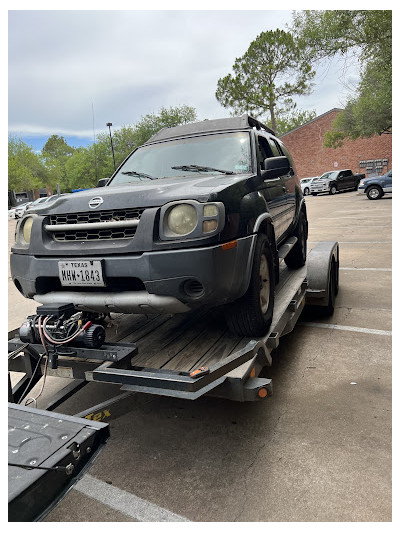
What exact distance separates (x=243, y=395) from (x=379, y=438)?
1043 millimetres

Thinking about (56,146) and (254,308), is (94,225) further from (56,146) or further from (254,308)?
(56,146)

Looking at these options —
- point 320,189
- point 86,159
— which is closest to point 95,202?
point 320,189

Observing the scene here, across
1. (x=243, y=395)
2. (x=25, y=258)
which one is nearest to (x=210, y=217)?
(x=243, y=395)

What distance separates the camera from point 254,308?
3109 millimetres

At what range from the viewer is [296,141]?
44188 mm

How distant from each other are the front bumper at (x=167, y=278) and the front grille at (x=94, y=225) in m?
0.17

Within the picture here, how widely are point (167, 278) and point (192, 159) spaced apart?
1.63 meters

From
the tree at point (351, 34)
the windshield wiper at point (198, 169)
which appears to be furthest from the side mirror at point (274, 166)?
the tree at point (351, 34)

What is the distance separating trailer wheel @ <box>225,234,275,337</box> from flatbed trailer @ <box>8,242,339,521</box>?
0.08 meters

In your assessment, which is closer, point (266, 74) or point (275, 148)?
point (275, 148)

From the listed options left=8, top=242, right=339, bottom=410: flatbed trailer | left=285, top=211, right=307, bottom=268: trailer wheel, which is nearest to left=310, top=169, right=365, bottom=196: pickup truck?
left=285, top=211, right=307, bottom=268: trailer wheel

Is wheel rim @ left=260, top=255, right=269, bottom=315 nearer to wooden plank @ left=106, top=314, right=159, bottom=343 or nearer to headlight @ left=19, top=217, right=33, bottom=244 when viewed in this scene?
wooden plank @ left=106, top=314, right=159, bottom=343

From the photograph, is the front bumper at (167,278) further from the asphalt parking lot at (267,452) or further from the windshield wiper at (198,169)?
the windshield wiper at (198,169)
